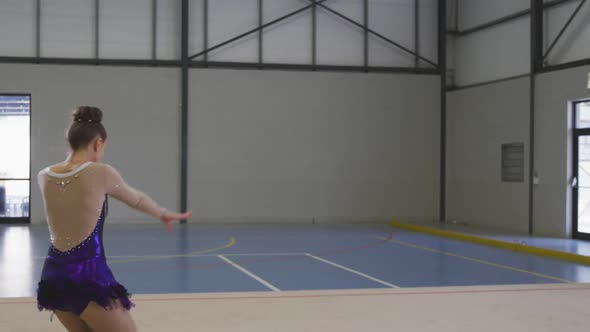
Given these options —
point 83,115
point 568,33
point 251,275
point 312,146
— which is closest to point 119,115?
point 312,146

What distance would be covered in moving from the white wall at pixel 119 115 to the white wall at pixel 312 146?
76 cm

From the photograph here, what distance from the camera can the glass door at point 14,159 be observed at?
2084 centimetres

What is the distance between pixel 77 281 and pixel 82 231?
25 centimetres

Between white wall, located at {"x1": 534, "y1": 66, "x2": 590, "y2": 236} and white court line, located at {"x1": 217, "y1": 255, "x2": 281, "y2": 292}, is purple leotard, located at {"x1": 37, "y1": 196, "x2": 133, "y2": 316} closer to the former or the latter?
white court line, located at {"x1": 217, "y1": 255, "x2": 281, "y2": 292}

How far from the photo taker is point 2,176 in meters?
20.8

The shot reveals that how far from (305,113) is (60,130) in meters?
7.40

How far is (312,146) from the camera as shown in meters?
22.4

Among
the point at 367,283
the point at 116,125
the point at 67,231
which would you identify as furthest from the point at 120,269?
the point at 116,125

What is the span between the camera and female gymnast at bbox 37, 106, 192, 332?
3514 millimetres

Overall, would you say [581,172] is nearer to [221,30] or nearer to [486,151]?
[486,151]

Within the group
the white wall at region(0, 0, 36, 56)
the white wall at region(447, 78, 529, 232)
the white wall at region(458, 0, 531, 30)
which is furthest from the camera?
the white wall at region(0, 0, 36, 56)

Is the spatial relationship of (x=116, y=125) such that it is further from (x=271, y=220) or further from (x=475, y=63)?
(x=475, y=63)

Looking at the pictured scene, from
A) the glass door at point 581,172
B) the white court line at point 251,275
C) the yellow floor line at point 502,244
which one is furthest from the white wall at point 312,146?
the white court line at point 251,275

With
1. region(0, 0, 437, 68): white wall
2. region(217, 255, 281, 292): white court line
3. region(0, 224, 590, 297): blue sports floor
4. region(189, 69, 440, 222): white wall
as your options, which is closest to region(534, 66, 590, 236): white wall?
region(0, 224, 590, 297): blue sports floor
